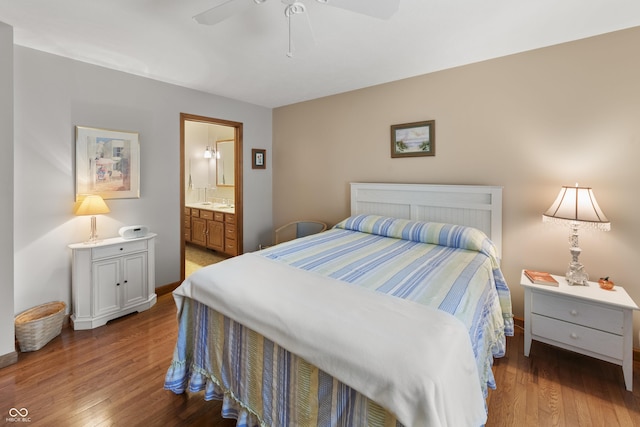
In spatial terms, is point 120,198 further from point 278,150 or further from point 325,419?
point 325,419

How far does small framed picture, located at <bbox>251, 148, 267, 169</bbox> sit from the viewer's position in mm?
4148

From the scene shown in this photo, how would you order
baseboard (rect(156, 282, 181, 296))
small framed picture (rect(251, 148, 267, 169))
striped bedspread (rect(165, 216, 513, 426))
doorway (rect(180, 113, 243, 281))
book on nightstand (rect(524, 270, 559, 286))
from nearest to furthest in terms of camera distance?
striped bedspread (rect(165, 216, 513, 426)) < book on nightstand (rect(524, 270, 559, 286)) < baseboard (rect(156, 282, 181, 296)) < small framed picture (rect(251, 148, 267, 169)) < doorway (rect(180, 113, 243, 281))

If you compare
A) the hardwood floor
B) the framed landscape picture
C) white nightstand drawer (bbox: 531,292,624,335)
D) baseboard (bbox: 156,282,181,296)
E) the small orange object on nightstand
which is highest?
the framed landscape picture

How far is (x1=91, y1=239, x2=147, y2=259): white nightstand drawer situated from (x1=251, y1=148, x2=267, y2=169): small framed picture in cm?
186

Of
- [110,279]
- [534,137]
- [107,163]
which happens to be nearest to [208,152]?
[107,163]

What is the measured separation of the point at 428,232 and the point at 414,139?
3.58 feet

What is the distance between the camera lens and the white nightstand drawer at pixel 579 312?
6.03 feet

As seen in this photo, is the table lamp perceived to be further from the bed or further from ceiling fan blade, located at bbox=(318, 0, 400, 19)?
ceiling fan blade, located at bbox=(318, 0, 400, 19)

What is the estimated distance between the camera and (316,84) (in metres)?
3.23

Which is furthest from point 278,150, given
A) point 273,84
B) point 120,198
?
point 120,198

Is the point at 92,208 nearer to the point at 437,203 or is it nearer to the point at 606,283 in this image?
the point at 437,203

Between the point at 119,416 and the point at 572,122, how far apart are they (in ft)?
12.2
